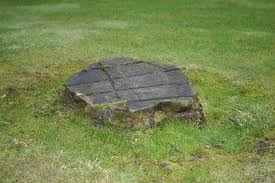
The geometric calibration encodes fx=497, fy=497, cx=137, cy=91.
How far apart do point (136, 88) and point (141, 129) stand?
0.86 meters

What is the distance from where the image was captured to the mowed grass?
21.1 ft

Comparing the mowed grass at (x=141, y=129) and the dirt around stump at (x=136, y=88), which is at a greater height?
the dirt around stump at (x=136, y=88)

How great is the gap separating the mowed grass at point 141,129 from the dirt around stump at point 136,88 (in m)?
0.26

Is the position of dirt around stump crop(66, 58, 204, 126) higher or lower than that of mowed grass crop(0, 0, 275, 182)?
higher

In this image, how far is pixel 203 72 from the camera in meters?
10.3

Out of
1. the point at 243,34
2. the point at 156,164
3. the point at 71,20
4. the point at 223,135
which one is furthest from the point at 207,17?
the point at 156,164

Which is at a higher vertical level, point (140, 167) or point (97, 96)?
point (97, 96)

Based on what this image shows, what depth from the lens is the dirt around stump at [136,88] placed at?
294 inches

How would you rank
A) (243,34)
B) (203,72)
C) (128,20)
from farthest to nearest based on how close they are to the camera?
(128,20), (243,34), (203,72)

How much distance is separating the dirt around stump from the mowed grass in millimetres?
259

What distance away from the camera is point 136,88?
25.9 feet

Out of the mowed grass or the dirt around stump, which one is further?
the dirt around stump

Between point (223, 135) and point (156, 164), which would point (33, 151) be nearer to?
point (156, 164)

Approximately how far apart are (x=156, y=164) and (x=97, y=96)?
5.70ft
